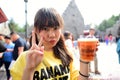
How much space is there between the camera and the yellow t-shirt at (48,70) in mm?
1990

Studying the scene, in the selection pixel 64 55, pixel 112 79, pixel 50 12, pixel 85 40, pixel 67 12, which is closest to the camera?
pixel 85 40

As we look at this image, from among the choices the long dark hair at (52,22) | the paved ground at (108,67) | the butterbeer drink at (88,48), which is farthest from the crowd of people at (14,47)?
the butterbeer drink at (88,48)

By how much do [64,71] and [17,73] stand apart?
347 millimetres

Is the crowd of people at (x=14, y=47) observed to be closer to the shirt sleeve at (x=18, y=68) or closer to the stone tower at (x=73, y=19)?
the shirt sleeve at (x=18, y=68)

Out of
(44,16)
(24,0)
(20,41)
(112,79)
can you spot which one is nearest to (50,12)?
(44,16)

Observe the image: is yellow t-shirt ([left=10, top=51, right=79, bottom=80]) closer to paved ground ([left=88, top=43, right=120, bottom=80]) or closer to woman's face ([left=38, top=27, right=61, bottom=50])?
woman's face ([left=38, top=27, right=61, bottom=50])

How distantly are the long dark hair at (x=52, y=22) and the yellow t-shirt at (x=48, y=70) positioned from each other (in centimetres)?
5

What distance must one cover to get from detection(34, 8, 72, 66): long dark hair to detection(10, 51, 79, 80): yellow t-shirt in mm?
46

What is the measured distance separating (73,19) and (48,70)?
51240 millimetres

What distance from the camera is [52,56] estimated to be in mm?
2160

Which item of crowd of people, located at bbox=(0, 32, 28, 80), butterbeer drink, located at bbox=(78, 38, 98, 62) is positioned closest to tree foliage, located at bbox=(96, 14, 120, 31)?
crowd of people, located at bbox=(0, 32, 28, 80)

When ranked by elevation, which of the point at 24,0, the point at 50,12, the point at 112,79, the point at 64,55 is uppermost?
the point at 24,0

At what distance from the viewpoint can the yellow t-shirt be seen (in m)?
1.99

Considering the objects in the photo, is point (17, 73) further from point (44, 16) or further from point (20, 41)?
point (20, 41)
